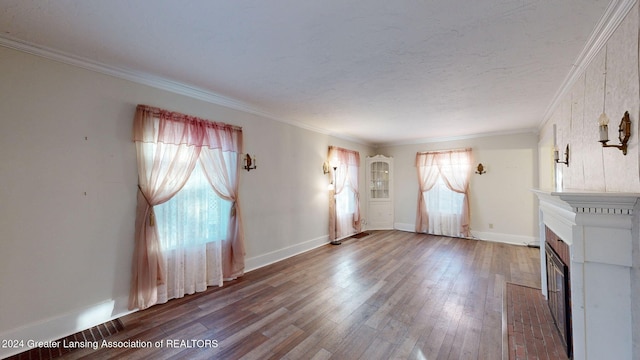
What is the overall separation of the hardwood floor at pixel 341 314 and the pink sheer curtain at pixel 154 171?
344 mm

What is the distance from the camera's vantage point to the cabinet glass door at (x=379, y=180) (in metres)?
6.61

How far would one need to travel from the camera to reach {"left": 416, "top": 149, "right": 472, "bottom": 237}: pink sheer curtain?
5445 mm

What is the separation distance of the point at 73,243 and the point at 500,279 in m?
4.94

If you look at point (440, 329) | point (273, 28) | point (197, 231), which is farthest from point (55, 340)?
point (440, 329)

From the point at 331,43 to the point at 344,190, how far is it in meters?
3.96

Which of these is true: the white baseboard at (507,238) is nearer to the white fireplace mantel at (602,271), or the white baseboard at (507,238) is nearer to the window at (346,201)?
the window at (346,201)

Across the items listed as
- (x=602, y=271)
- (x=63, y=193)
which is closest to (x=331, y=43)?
(x=602, y=271)

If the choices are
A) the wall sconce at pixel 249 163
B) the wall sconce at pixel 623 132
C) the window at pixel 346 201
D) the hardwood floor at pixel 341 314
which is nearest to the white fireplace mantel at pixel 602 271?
the wall sconce at pixel 623 132

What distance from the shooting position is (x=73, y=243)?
2.13 meters

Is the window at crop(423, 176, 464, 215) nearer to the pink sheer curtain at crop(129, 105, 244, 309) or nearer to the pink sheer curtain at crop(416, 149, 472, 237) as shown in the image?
the pink sheer curtain at crop(416, 149, 472, 237)

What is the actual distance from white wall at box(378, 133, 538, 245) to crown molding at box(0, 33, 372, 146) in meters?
4.84

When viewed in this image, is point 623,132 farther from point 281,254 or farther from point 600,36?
point 281,254

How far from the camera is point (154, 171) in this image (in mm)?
2529

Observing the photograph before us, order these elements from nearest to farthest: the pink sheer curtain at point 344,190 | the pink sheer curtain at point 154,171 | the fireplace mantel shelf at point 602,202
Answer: the fireplace mantel shelf at point 602,202 → the pink sheer curtain at point 154,171 → the pink sheer curtain at point 344,190
